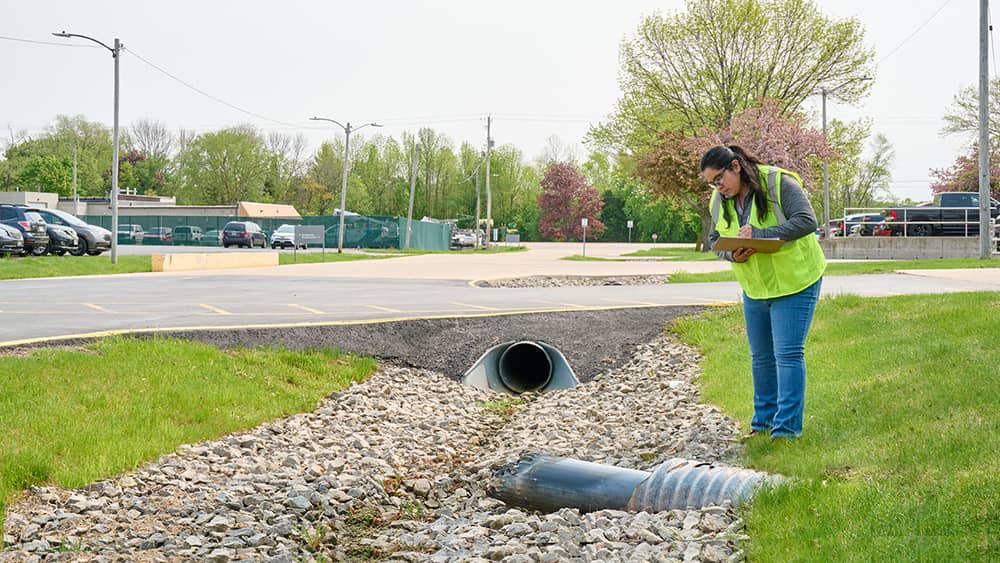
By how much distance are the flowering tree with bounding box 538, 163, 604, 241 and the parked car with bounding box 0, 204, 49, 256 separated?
3020 inches

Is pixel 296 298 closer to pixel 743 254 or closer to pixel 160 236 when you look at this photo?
pixel 743 254

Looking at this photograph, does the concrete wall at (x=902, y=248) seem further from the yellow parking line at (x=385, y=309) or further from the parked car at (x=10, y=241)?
the parked car at (x=10, y=241)

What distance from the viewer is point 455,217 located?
112938 mm

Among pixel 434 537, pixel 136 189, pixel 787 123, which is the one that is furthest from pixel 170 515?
pixel 136 189

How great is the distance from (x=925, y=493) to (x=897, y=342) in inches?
208

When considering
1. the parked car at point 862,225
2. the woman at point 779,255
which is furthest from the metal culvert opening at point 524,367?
the parked car at point 862,225

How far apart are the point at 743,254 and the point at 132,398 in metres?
5.56

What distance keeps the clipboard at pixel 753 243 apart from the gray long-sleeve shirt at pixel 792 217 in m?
0.05

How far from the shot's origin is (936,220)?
39.0m

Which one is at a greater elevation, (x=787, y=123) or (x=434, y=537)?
(x=787, y=123)

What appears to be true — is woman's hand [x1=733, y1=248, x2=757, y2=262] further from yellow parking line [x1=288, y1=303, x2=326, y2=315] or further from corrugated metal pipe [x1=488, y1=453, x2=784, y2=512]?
yellow parking line [x1=288, y1=303, x2=326, y2=315]

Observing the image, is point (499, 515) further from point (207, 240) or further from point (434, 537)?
point (207, 240)

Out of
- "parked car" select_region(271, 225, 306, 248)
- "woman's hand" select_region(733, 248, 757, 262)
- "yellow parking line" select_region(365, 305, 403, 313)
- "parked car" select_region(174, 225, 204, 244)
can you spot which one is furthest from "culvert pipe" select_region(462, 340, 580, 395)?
"parked car" select_region(174, 225, 204, 244)

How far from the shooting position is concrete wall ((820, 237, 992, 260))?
36812mm
